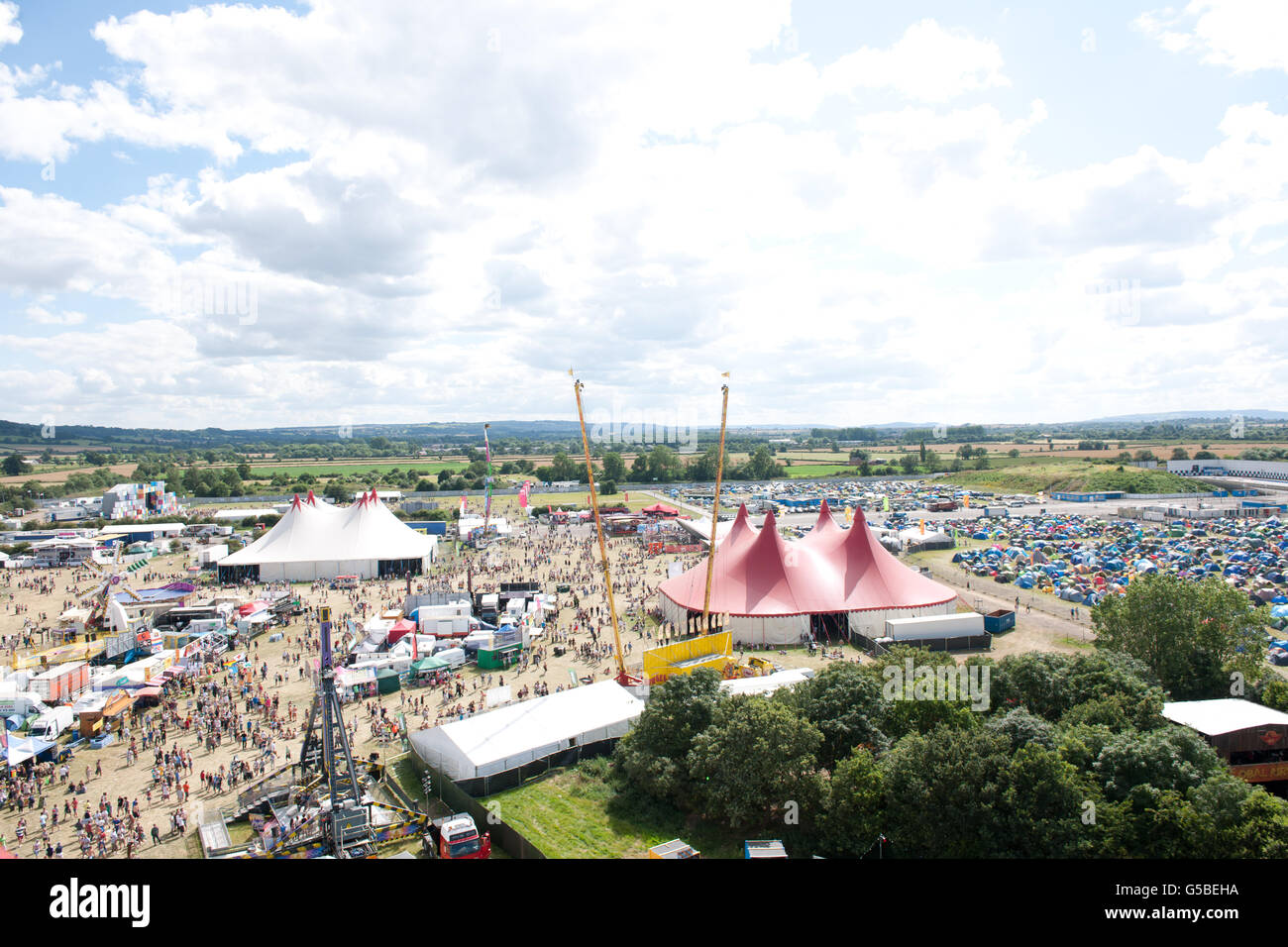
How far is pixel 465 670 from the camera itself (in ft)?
95.3

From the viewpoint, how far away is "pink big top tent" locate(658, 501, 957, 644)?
31047 millimetres

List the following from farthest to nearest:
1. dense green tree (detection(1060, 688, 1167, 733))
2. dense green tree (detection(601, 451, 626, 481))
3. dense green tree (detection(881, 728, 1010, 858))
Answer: dense green tree (detection(601, 451, 626, 481))
dense green tree (detection(1060, 688, 1167, 733))
dense green tree (detection(881, 728, 1010, 858))

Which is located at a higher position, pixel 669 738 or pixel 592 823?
pixel 669 738

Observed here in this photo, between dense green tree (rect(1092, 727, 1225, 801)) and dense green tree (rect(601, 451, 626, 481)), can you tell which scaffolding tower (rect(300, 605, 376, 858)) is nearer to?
dense green tree (rect(1092, 727, 1225, 801))

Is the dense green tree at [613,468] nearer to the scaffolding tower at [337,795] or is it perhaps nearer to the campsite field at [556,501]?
the campsite field at [556,501]

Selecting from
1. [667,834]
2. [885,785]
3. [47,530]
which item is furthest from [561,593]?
[47,530]

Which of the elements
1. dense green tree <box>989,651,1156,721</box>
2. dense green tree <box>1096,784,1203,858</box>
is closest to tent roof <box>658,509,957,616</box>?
dense green tree <box>989,651,1156,721</box>

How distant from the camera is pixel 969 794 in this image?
14.1 meters

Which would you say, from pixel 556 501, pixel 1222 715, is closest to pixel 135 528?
pixel 556 501

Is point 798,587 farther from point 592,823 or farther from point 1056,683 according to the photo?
point 592,823

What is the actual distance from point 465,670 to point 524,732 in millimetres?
9873
